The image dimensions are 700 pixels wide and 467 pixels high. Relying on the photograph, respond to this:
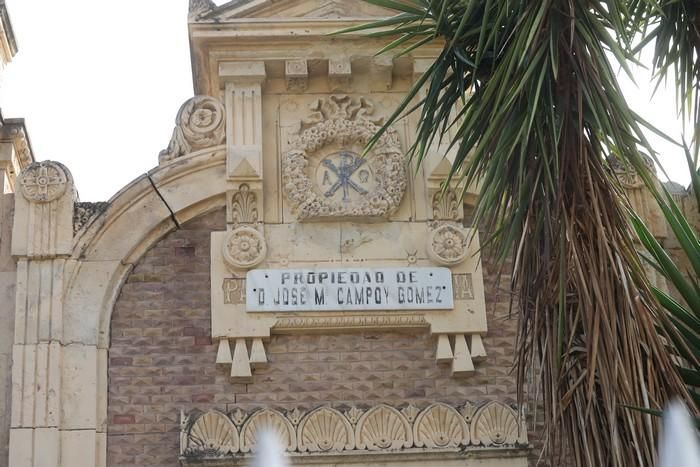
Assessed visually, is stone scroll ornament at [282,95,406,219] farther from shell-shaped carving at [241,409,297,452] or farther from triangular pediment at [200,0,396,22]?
shell-shaped carving at [241,409,297,452]

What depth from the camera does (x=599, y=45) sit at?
9.81m

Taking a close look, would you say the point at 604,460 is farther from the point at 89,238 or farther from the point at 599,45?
the point at 89,238

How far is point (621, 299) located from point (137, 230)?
4280mm

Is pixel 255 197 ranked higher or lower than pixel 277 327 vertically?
higher

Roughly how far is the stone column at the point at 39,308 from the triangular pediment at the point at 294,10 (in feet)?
5.94

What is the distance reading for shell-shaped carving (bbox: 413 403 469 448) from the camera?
11.5 metres

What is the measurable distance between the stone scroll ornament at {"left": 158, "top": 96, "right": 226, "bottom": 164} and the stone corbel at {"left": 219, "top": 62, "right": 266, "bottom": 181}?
0.26 feet

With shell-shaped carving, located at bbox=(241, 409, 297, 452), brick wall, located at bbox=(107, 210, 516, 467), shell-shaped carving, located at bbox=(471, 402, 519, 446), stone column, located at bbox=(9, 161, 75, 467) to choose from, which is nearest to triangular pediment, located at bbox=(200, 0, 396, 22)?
stone column, located at bbox=(9, 161, 75, 467)

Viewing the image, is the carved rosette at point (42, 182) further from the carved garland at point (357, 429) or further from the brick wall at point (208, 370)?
the carved garland at point (357, 429)

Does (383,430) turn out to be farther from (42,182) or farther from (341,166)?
(42,182)

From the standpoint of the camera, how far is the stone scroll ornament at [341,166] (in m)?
12.1

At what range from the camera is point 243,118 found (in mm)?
12422

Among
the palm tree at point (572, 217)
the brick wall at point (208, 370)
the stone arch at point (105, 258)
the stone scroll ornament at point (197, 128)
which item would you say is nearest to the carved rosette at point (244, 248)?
the brick wall at point (208, 370)

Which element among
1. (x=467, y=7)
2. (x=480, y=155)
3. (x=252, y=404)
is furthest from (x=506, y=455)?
(x=467, y=7)
